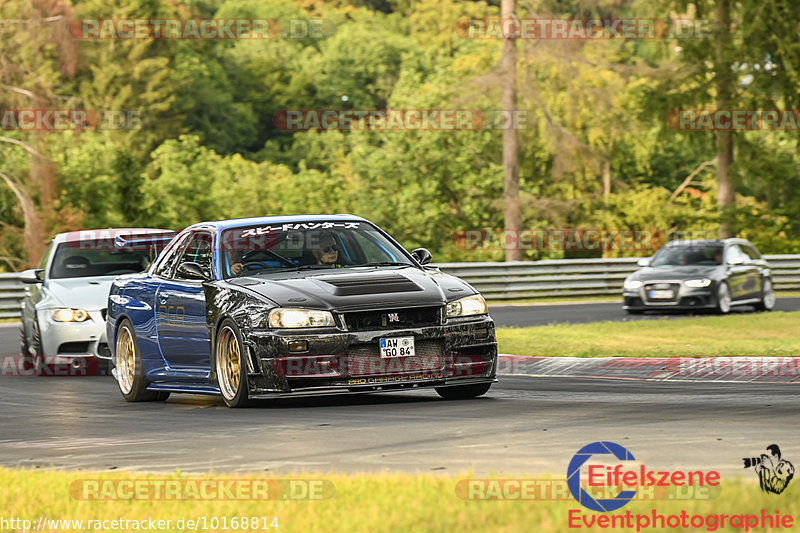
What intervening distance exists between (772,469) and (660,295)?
766 inches

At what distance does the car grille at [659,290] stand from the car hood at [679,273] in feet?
0.53

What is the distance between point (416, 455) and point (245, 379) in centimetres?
306

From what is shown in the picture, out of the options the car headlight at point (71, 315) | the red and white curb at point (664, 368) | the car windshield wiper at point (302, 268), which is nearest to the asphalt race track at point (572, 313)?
the red and white curb at point (664, 368)

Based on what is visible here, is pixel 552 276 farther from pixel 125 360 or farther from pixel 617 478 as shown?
pixel 617 478

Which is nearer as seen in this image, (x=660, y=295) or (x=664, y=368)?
(x=664, y=368)

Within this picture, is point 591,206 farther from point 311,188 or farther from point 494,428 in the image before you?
point 494,428

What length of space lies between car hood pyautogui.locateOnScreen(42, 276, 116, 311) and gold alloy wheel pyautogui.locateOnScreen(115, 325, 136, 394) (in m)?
2.35

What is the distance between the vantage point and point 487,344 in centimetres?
1174

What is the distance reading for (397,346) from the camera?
36.9ft

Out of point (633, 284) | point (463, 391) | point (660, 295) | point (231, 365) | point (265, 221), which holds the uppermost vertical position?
point (265, 221)

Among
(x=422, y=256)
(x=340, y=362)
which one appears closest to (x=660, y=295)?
A: (x=422, y=256)

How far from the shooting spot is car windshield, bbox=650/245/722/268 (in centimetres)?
2788

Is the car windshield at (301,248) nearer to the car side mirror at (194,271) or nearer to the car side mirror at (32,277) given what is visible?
the car side mirror at (194,271)

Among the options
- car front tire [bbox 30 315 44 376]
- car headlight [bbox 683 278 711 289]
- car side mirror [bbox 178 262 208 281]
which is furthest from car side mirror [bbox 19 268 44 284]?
car headlight [bbox 683 278 711 289]
